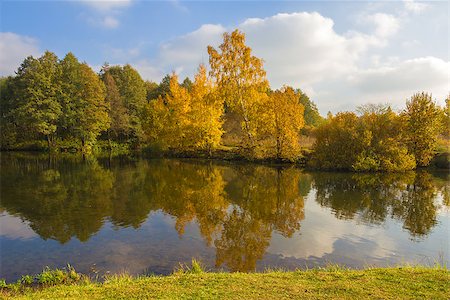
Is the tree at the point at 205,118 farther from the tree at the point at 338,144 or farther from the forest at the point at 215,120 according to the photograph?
the tree at the point at 338,144

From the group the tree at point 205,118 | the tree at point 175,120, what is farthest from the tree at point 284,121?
the tree at point 175,120

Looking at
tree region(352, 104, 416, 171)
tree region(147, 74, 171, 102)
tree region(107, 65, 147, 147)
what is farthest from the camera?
tree region(147, 74, 171, 102)

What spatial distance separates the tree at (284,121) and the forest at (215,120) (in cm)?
11

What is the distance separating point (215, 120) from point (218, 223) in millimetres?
26498

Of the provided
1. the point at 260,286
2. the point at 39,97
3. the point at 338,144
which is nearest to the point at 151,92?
the point at 39,97

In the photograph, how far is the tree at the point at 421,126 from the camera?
97.9 ft

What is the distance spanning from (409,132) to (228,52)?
2046 cm

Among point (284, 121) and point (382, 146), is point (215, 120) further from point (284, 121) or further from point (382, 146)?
point (382, 146)

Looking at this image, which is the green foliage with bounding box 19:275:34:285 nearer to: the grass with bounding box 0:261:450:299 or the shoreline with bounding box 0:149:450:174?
the grass with bounding box 0:261:450:299

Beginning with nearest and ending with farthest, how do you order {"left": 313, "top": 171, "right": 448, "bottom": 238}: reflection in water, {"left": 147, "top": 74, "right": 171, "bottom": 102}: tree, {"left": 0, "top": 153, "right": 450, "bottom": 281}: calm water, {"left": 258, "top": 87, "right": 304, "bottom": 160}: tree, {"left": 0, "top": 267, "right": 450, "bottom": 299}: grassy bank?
{"left": 0, "top": 267, "right": 450, "bottom": 299}: grassy bank
{"left": 0, "top": 153, "right": 450, "bottom": 281}: calm water
{"left": 313, "top": 171, "right": 448, "bottom": 238}: reflection in water
{"left": 258, "top": 87, "right": 304, "bottom": 160}: tree
{"left": 147, "top": 74, "right": 171, "bottom": 102}: tree

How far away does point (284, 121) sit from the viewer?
33.8 metres

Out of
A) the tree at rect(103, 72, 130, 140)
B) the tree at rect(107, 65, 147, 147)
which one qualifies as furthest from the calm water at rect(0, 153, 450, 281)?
the tree at rect(107, 65, 147, 147)

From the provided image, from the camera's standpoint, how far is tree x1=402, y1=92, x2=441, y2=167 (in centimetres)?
2984

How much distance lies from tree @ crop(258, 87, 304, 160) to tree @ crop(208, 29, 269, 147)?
1.45m
